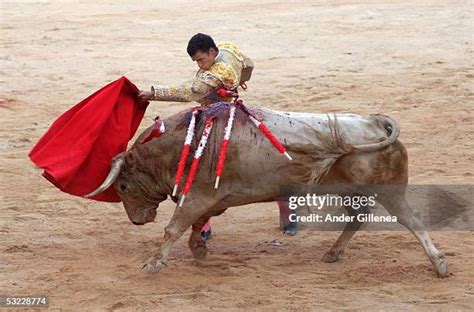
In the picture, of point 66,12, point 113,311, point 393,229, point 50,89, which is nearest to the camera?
point 113,311

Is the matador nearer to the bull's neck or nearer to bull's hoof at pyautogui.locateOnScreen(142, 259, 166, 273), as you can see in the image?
the bull's neck

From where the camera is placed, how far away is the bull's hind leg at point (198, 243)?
6.61 metres

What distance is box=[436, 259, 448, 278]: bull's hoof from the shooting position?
631 centimetres

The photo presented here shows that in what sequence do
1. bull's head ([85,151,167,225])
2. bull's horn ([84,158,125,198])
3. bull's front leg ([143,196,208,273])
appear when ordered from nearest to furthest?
bull's front leg ([143,196,208,273]), bull's horn ([84,158,125,198]), bull's head ([85,151,167,225])

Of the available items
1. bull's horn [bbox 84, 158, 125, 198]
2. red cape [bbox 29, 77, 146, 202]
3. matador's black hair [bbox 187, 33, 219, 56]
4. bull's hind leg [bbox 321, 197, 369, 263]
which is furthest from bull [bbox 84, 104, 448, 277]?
matador's black hair [bbox 187, 33, 219, 56]

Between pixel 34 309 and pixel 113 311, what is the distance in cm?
43

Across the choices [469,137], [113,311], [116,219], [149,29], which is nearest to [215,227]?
[116,219]

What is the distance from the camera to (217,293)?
607 cm

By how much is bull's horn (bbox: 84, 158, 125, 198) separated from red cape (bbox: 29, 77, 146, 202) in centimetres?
6

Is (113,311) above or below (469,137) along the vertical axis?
above

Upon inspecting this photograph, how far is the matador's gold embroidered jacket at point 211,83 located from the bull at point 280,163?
133mm

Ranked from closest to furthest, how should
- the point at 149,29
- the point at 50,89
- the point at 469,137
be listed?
the point at 469,137
the point at 50,89
the point at 149,29

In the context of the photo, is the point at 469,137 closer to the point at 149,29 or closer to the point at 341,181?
the point at 341,181

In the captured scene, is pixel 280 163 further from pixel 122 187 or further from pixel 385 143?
pixel 122 187
